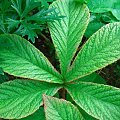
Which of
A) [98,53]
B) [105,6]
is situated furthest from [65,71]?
[105,6]

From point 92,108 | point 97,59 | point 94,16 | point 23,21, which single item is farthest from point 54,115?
point 94,16

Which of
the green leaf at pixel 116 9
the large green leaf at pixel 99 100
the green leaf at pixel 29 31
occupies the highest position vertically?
the green leaf at pixel 116 9

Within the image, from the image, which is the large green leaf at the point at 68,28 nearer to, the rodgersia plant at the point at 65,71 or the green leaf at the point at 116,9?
the rodgersia plant at the point at 65,71

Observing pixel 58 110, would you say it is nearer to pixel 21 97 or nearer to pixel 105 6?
pixel 21 97

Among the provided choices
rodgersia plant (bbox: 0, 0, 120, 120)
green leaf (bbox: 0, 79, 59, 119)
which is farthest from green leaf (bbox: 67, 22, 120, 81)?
green leaf (bbox: 0, 79, 59, 119)

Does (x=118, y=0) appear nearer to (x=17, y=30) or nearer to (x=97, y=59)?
(x=97, y=59)

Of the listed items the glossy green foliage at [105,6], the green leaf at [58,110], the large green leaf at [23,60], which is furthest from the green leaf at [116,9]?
the green leaf at [58,110]

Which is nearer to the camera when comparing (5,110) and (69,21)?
(5,110)

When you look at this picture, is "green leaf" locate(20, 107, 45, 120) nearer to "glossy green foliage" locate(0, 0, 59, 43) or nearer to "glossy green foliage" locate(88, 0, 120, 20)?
"glossy green foliage" locate(0, 0, 59, 43)
